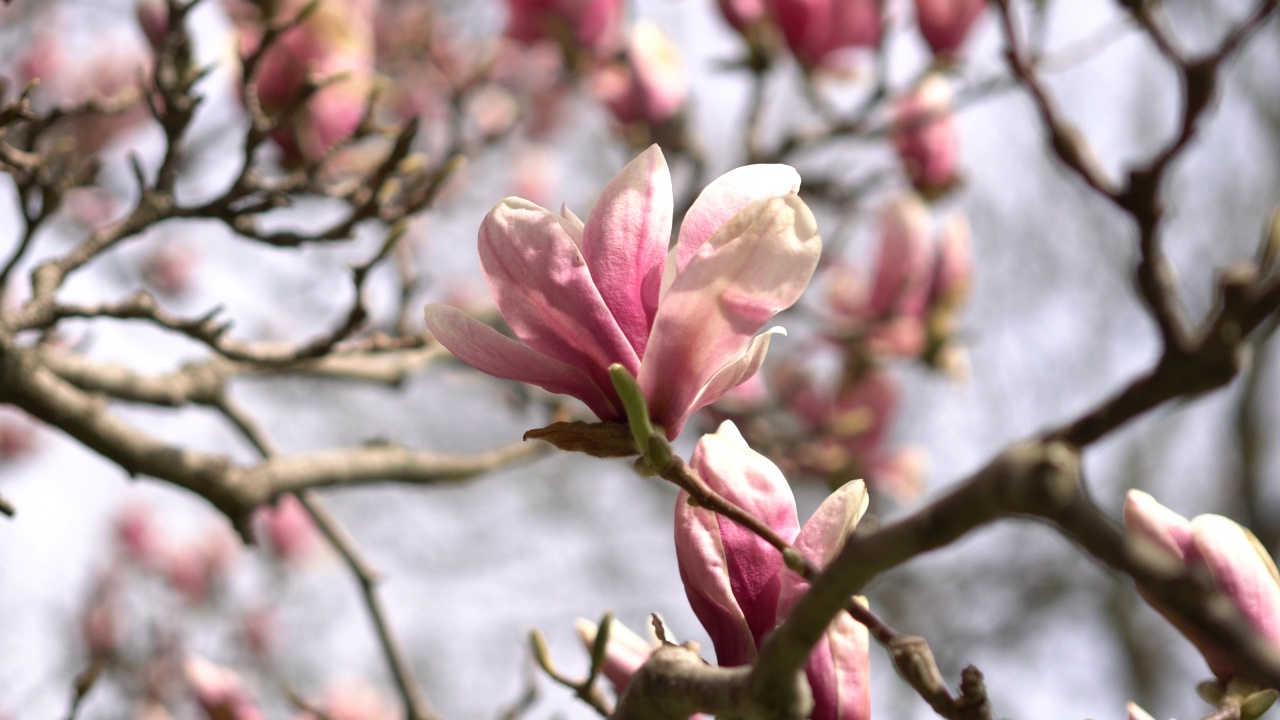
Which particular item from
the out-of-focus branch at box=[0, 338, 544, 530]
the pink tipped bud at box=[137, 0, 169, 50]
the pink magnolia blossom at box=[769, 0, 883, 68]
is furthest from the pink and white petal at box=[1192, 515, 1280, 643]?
the pink magnolia blossom at box=[769, 0, 883, 68]

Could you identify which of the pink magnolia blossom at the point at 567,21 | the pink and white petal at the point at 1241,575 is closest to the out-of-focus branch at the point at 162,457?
the pink and white petal at the point at 1241,575

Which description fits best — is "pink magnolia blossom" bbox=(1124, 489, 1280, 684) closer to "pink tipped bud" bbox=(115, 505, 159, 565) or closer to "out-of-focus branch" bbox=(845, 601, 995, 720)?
"out-of-focus branch" bbox=(845, 601, 995, 720)

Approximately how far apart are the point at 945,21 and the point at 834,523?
6.00 ft

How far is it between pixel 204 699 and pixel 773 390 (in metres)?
1.95

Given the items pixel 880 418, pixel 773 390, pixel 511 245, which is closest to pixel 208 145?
pixel 773 390

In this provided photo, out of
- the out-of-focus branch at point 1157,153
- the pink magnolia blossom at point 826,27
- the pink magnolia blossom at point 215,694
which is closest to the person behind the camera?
the out-of-focus branch at point 1157,153

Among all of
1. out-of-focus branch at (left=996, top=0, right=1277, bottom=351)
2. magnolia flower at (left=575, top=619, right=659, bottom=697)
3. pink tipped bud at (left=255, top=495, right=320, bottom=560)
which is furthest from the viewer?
pink tipped bud at (left=255, top=495, right=320, bottom=560)

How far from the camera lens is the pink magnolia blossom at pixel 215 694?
139 cm

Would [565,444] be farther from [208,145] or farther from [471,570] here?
[471,570]

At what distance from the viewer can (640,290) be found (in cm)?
80

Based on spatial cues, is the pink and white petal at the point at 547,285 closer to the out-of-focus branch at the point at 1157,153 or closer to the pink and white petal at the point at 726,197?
the pink and white petal at the point at 726,197

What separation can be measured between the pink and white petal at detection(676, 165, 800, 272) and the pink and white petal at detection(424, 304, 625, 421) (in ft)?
0.38

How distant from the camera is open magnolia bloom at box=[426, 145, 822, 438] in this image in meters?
0.73

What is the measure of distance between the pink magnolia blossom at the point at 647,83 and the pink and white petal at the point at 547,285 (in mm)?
1660
